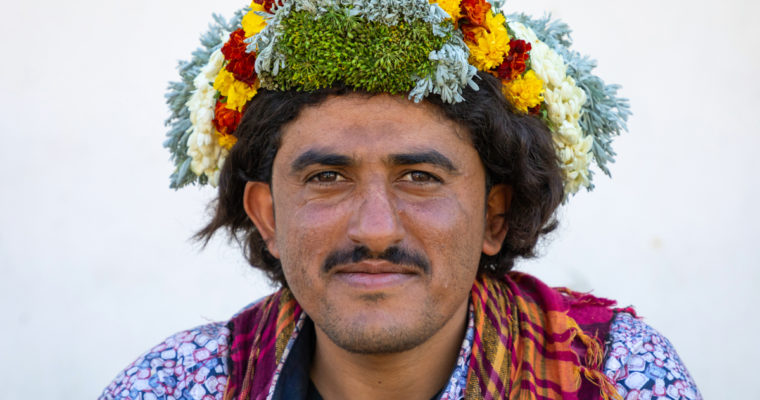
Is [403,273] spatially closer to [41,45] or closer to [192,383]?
[192,383]

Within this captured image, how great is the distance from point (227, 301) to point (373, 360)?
1684 mm

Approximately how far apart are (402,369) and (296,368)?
415 millimetres

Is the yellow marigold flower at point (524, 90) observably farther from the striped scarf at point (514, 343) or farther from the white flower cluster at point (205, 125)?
the white flower cluster at point (205, 125)

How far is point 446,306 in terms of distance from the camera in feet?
8.48

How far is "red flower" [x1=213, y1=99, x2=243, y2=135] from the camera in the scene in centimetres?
287

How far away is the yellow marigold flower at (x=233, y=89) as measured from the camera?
280 centimetres

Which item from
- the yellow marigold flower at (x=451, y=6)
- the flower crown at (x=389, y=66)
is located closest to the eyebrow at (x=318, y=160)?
the flower crown at (x=389, y=66)

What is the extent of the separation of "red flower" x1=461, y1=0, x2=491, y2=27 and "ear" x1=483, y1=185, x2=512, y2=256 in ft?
2.17

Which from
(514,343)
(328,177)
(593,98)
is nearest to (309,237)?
(328,177)

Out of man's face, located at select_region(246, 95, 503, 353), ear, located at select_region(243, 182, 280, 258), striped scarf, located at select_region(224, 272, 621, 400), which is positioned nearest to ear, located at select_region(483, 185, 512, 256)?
striped scarf, located at select_region(224, 272, 621, 400)

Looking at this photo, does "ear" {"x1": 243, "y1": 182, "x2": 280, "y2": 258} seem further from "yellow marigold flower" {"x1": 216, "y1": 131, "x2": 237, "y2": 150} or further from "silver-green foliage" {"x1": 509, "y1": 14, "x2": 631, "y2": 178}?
"silver-green foliage" {"x1": 509, "y1": 14, "x2": 631, "y2": 178}

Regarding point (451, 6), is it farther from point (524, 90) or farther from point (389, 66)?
point (524, 90)

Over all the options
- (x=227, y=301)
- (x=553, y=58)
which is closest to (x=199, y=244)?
(x=227, y=301)

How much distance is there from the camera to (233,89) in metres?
2.82
